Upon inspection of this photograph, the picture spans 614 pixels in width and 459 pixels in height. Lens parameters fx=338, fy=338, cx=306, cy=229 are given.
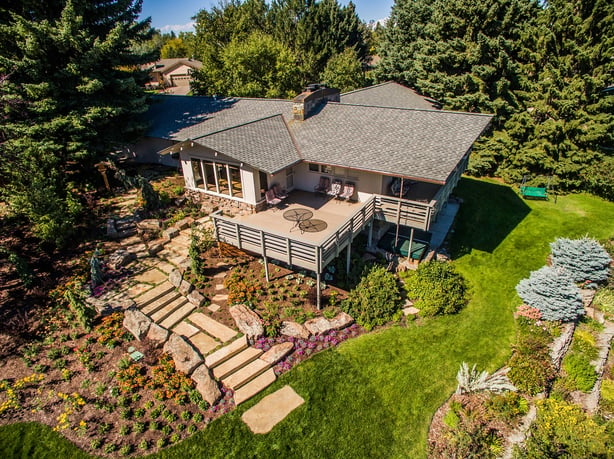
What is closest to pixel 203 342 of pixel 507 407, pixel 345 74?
pixel 507 407

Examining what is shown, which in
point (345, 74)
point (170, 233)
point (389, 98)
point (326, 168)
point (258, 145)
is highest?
point (345, 74)

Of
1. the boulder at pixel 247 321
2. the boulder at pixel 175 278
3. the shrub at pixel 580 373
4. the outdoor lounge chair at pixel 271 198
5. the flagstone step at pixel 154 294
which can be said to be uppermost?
the outdoor lounge chair at pixel 271 198

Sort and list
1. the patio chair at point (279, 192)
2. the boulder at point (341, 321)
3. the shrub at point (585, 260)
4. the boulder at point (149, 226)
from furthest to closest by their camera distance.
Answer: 1. the patio chair at point (279, 192)
2. the boulder at point (149, 226)
3. the shrub at point (585, 260)
4. the boulder at point (341, 321)

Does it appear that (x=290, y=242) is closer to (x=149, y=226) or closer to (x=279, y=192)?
(x=279, y=192)

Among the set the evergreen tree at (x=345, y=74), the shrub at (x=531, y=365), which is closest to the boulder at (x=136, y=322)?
the shrub at (x=531, y=365)

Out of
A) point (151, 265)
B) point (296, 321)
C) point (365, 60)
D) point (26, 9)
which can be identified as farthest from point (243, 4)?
point (296, 321)

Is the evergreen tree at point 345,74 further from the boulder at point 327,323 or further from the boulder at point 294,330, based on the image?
the boulder at point 294,330
